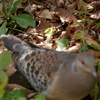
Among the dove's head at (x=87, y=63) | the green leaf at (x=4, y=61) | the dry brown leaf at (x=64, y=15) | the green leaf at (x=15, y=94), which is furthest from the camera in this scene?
the dry brown leaf at (x=64, y=15)

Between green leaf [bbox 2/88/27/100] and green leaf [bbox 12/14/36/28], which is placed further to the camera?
green leaf [bbox 12/14/36/28]

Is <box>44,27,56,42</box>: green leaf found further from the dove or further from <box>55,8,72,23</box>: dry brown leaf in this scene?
the dove

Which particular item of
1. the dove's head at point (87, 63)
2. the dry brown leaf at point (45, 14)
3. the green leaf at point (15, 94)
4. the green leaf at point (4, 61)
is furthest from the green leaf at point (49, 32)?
the green leaf at point (4, 61)

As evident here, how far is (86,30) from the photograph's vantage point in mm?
4078

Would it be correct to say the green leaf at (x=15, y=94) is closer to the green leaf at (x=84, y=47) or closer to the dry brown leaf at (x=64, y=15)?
the green leaf at (x=84, y=47)

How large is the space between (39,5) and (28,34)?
3.11ft

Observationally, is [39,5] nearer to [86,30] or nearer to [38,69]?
[86,30]

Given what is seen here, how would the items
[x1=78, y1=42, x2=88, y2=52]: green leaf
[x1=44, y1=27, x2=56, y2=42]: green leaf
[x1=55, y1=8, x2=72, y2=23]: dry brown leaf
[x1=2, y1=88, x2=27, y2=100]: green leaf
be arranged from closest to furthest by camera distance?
[x1=2, y1=88, x2=27, y2=100]: green leaf < [x1=78, y1=42, x2=88, y2=52]: green leaf < [x1=44, y1=27, x2=56, y2=42]: green leaf < [x1=55, y1=8, x2=72, y2=23]: dry brown leaf

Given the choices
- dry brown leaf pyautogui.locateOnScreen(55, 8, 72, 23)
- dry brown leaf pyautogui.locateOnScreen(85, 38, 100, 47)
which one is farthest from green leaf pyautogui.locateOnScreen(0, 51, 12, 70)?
dry brown leaf pyautogui.locateOnScreen(55, 8, 72, 23)

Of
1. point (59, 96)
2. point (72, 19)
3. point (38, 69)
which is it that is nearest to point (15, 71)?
point (38, 69)

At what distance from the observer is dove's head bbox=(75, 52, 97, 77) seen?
2289 millimetres

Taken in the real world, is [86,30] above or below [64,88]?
below

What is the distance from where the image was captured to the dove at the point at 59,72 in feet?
8.10

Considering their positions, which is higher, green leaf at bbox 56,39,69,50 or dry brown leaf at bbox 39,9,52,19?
dry brown leaf at bbox 39,9,52,19
